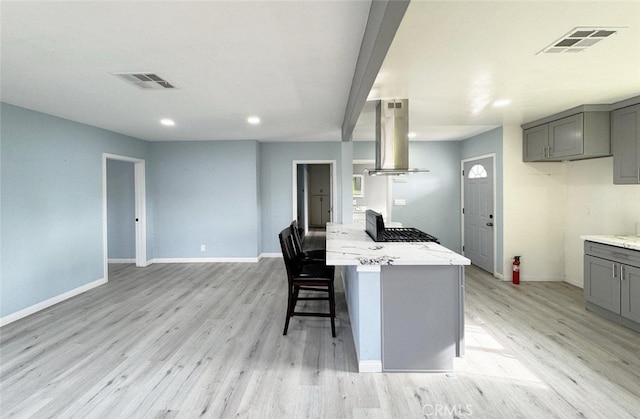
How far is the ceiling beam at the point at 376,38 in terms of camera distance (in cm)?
139

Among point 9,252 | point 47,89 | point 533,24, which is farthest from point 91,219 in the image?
point 533,24

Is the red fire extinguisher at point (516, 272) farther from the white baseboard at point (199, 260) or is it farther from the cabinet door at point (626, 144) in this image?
the white baseboard at point (199, 260)

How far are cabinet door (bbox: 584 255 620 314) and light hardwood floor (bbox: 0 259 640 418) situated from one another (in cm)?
20

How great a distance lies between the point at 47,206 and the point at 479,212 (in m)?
6.37

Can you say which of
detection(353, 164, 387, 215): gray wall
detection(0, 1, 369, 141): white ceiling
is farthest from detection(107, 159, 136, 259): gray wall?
detection(353, 164, 387, 215): gray wall

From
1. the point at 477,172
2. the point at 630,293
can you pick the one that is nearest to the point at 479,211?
the point at 477,172

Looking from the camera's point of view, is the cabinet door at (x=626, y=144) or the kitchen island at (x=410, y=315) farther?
the cabinet door at (x=626, y=144)

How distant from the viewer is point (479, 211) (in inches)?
209

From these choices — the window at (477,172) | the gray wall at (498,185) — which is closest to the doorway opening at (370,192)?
the window at (477,172)

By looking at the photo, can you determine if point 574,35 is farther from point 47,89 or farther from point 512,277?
point 47,89

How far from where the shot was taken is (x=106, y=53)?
2.25 metres

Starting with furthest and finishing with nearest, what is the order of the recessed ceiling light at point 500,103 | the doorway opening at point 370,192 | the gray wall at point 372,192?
the gray wall at point 372,192 < the doorway opening at point 370,192 < the recessed ceiling light at point 500,103

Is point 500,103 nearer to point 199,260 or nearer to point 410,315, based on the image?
point 410,315

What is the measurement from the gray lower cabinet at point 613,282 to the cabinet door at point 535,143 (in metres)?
1.39
